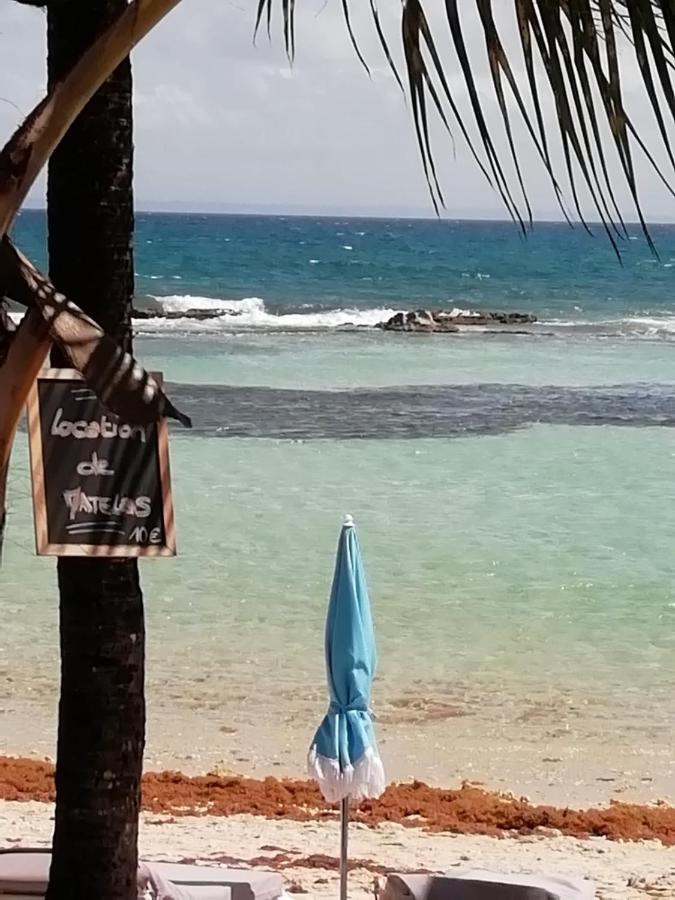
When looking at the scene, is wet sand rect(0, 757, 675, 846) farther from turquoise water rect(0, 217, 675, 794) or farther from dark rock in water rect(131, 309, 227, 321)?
dark rock in water rect(131, 309, 227, 321)

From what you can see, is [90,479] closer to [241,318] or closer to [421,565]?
[421,565]

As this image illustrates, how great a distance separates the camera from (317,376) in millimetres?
25297

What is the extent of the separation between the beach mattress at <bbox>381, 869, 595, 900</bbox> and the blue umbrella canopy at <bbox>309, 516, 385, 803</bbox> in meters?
0.55

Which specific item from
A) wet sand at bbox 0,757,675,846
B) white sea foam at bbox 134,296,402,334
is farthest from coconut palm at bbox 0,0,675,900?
white sea foam at bbox 134,296,402,334

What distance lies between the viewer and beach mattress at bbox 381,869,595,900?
13.7 feet

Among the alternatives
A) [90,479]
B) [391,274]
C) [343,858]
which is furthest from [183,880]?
[391,274]

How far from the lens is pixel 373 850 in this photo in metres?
5.81

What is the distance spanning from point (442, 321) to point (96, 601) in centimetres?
3215

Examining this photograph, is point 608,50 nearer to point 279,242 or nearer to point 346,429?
point 346,429

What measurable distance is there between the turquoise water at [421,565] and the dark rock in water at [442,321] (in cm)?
671

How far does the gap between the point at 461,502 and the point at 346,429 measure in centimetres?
464

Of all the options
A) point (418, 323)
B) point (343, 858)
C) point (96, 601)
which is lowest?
point (343, 858)

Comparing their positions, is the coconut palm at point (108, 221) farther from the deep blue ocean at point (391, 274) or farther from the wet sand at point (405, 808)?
the deep blue ocean at point (391, 274)

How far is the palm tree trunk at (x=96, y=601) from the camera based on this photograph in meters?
3.16
